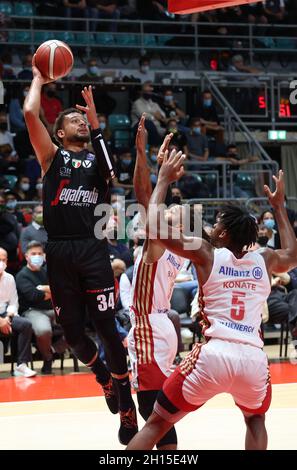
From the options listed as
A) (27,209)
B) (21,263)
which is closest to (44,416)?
(21,263)

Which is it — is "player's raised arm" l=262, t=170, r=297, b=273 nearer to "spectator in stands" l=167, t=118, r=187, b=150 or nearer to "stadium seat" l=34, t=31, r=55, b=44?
"spectator in stands" l=167, t=118, r=187, b=150

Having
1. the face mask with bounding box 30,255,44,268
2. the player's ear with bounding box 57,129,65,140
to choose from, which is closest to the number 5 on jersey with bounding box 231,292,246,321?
the player's ear with bounding box 57,129,65,140

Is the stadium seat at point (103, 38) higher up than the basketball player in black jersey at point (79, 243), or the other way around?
→ the stadium seat at point (103, 38)

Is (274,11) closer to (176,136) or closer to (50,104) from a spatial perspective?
(176,136)

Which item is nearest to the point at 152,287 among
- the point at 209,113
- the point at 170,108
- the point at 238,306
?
the point at 238,306

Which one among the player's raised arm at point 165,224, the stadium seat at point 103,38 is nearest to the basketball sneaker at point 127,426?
the player's raised arm at point 165,224

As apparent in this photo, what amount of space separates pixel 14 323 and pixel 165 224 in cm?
607

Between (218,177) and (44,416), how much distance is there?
7791mm

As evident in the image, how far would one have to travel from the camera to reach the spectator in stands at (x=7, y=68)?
591 inches

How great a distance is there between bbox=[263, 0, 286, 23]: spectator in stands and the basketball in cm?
1420

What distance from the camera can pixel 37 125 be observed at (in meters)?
5.57

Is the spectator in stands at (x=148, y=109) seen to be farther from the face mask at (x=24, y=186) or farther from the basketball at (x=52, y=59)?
the basketball at (x=52, y=59)

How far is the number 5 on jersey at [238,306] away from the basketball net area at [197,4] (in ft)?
10.8

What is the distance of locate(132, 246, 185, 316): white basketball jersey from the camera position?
17.7 ft
